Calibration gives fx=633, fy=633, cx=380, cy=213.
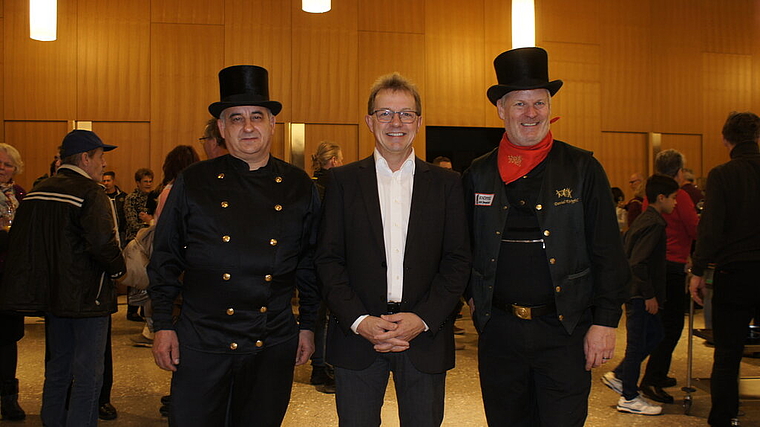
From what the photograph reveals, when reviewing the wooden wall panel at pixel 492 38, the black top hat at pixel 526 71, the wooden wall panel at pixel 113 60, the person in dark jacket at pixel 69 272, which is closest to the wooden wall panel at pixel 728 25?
the wooden wall panel at pixel 492 38

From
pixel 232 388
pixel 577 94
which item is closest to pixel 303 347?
pixel 232 388

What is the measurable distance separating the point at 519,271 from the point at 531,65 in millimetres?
807

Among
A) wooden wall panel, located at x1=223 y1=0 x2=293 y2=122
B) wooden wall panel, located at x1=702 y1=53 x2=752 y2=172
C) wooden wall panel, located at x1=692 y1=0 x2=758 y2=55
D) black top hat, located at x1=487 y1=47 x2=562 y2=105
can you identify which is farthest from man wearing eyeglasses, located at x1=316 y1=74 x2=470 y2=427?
wooden wall panel, located at x1=692 y1=0 x2=758 y2=55

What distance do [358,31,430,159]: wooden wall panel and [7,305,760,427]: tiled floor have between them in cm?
452

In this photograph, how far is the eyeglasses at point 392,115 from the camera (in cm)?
235

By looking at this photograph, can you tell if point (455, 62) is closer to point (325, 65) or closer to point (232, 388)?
point (325, 65)

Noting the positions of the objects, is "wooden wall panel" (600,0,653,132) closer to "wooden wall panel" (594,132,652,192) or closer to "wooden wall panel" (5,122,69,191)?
"wooden wall panel" (594,132,652,192)

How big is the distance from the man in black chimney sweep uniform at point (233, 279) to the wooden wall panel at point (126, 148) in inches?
280

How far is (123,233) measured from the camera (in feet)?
23.9

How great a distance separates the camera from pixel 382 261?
2307mm

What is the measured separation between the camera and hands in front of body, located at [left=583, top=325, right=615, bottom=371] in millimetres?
2365

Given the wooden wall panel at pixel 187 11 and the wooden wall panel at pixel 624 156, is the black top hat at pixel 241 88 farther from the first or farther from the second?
the wooden wall panel at pixel 624 156

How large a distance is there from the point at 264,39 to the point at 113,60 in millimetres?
2135

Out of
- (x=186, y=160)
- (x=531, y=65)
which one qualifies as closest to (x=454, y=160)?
(x=186, y=160)
